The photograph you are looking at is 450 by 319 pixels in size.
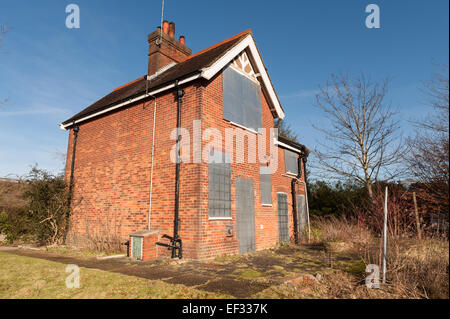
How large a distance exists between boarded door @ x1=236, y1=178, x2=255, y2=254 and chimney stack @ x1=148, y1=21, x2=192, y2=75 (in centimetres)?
721

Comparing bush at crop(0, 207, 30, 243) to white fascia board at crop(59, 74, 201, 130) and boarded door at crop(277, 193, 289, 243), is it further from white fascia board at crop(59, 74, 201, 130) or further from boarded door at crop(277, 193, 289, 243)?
boarded door at crop(277, 193, 289, 243)

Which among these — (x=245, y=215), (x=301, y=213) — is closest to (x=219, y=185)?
(x=245, y=215)

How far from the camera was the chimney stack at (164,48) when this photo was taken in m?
13.2

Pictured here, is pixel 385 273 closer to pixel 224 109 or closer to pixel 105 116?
pixel 224 109

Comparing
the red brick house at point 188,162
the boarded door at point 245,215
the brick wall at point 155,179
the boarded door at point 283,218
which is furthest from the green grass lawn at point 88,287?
the boarded door at point 283,218

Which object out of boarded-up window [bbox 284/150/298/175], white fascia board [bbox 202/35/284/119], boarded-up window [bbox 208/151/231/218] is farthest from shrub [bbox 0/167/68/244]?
boarded-up window [bbox 284/150/298/175]

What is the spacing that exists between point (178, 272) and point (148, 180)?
14.0ft

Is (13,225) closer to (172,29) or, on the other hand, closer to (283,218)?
(172,29)

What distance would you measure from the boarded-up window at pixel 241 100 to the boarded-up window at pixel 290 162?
3075 millimetres

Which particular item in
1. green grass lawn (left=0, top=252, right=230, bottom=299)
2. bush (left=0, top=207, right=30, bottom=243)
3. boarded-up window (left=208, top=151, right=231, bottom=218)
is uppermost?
boarded-up window (left=208, top=151, right=231, bottom=218)

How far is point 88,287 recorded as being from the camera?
4672 mm

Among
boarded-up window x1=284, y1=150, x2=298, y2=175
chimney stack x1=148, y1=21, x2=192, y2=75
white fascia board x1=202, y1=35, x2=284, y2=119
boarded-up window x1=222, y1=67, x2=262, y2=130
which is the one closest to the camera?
white fascia board x1=202, y1=35, x2=284, y2=119

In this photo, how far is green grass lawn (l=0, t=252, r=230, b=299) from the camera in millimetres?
4254

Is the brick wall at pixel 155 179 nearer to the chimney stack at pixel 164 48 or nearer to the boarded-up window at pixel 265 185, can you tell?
the boarded-up window at pixel 265 185
